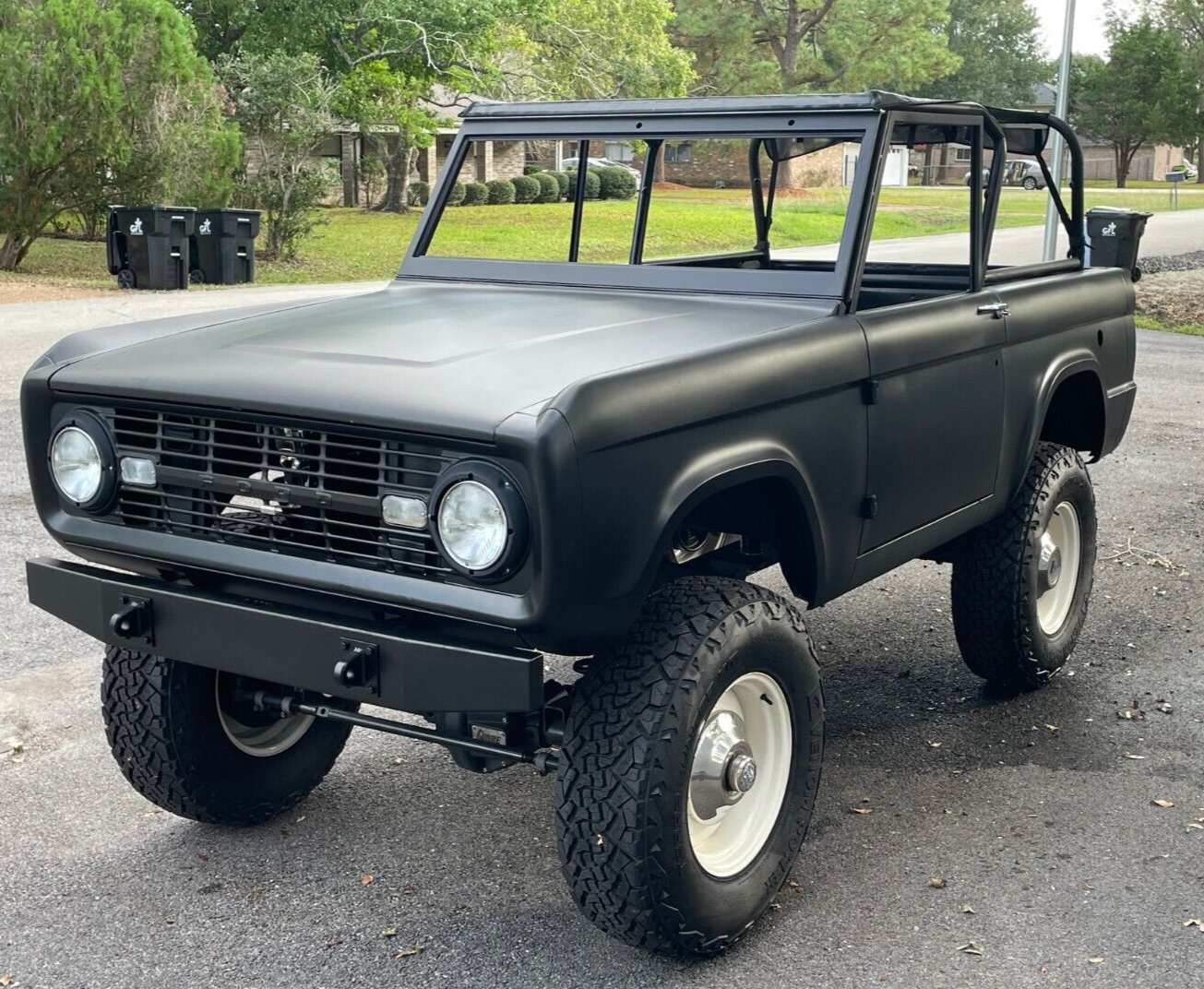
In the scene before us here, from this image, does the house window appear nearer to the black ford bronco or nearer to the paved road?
the black ford bronco

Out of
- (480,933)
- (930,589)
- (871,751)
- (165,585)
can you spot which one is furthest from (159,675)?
(930,589)

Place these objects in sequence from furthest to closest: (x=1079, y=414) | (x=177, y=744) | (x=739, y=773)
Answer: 1. (x=1079, y=414)
2. (x=177, y=744)
3. (x=739, y=773)

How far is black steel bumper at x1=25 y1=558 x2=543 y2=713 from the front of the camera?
2939 mm

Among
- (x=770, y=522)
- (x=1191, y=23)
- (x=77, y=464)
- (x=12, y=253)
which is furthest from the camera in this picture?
(x=1191, y=23)

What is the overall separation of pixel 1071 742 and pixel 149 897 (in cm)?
276

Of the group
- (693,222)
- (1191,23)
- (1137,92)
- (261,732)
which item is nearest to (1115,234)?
(693,222)

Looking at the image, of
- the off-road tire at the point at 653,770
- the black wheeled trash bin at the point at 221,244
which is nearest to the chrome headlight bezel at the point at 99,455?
the off-road tire at the point at 653,770

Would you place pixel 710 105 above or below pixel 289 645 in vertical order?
above

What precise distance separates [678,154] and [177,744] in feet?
7.63

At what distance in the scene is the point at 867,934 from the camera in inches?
134

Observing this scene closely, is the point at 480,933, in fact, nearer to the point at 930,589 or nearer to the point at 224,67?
the point at 930,589

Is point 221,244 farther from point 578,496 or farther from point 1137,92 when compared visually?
point 1137,92

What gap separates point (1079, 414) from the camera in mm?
5387

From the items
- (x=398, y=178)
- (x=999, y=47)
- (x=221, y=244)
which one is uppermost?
(x=999, y=47)
